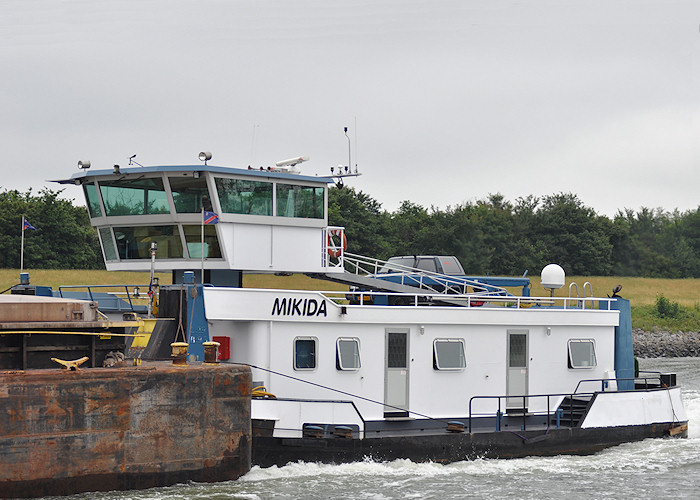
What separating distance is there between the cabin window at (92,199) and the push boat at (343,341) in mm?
43

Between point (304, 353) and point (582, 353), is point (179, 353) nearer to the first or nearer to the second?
point (304, 353)

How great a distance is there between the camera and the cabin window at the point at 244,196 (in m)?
19.8

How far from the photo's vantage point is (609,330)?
22234 mm

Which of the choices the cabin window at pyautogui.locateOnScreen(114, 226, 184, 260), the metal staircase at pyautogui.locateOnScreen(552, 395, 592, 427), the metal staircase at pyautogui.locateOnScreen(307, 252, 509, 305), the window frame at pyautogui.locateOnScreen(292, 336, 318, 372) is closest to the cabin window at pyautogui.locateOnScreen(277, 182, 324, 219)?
the metal staircase at pyautogui.locateOnScreen(307, 252, 509, 305)

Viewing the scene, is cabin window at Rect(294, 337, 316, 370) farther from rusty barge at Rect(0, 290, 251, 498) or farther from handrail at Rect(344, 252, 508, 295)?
handrail at Rect(344, 252, 508, 295)

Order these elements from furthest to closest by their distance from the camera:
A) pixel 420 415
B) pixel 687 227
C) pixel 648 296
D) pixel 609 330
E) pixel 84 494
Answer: pixel 687 227 → pixel 648 296 → pixel 609 330 → pixel 420 415 → pixel 84 494

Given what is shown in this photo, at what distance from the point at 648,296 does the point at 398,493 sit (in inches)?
2361

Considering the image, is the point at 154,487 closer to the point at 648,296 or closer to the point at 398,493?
the point at 398,493

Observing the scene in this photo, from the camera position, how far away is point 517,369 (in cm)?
2081

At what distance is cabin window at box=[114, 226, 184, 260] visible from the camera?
796 inches

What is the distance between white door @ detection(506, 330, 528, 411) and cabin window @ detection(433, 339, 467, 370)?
126 centimetres

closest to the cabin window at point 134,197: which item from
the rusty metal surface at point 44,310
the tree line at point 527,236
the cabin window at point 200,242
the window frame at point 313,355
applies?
the cabin window at point 200,242

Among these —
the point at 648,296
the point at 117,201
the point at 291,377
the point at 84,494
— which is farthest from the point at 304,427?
the point at 648,296

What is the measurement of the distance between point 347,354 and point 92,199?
664cm
